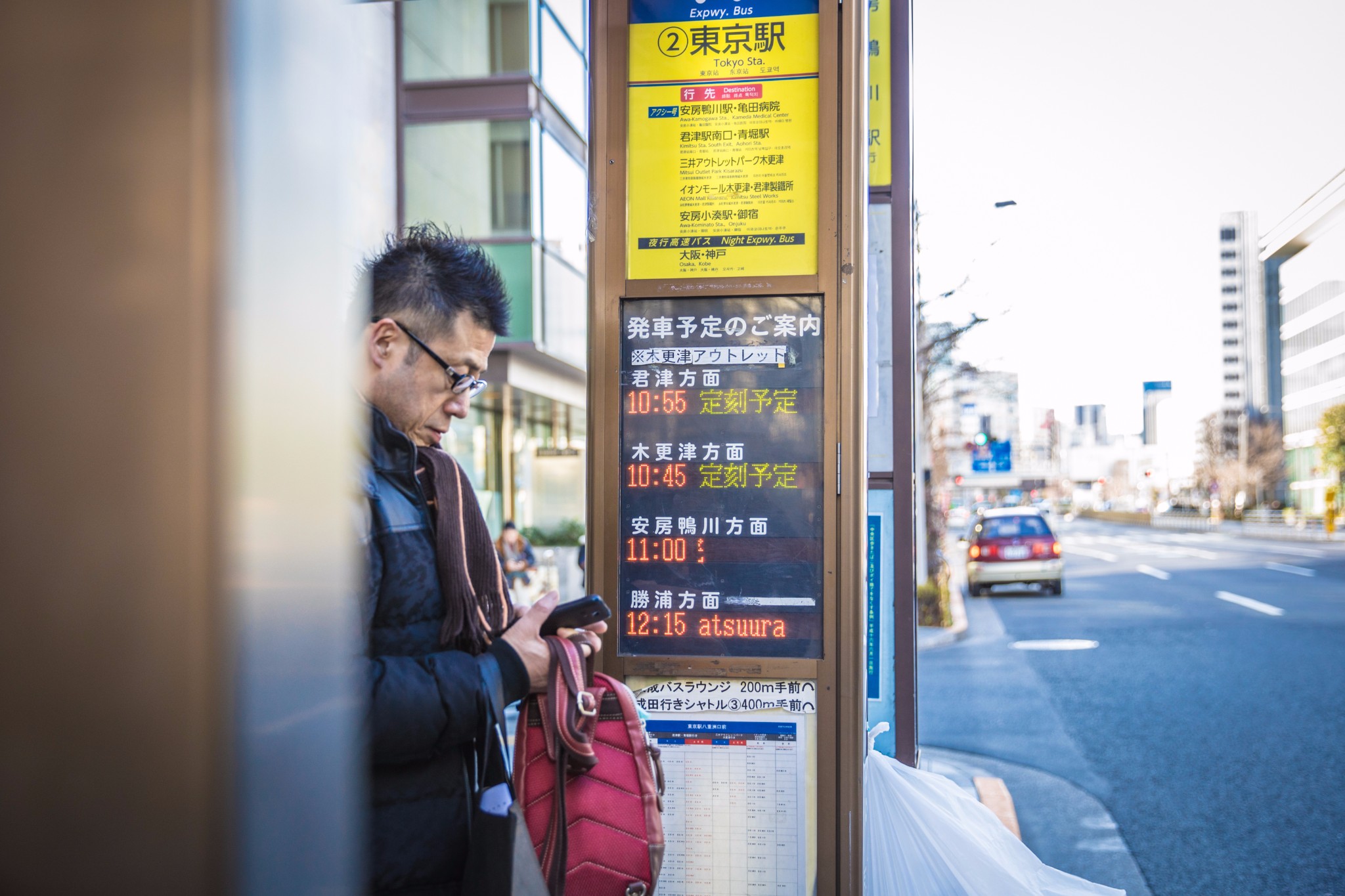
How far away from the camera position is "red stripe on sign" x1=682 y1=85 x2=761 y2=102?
3148mm

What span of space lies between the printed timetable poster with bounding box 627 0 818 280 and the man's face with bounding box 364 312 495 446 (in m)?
1.00

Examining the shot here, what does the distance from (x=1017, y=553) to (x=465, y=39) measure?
558 inches

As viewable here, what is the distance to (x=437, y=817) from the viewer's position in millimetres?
1998

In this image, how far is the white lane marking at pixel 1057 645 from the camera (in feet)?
41.1

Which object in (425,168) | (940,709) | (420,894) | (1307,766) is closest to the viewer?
(420,894)

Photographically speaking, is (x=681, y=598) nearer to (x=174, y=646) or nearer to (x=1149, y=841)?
(x=174, y=646)

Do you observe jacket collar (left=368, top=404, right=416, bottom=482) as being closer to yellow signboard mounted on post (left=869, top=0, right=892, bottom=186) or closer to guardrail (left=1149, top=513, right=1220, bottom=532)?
yellow signboard mounted on post (left=869, top=0, right=892, bottom=186)

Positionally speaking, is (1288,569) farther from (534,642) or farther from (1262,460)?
(1262,460)

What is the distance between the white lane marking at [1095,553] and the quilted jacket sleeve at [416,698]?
3074 cm

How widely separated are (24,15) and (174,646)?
1.42ft

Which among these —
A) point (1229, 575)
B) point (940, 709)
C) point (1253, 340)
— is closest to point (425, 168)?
point (940, 709)

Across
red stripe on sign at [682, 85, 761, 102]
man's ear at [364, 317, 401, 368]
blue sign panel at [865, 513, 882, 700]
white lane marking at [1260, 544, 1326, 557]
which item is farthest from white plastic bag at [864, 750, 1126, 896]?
white lane marking at [1260, 544, 1326, 557]

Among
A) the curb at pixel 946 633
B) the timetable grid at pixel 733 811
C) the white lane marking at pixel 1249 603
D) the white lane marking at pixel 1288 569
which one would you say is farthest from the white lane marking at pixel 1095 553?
the timetable grid at pixel 733 811

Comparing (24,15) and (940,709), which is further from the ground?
(24,15)
